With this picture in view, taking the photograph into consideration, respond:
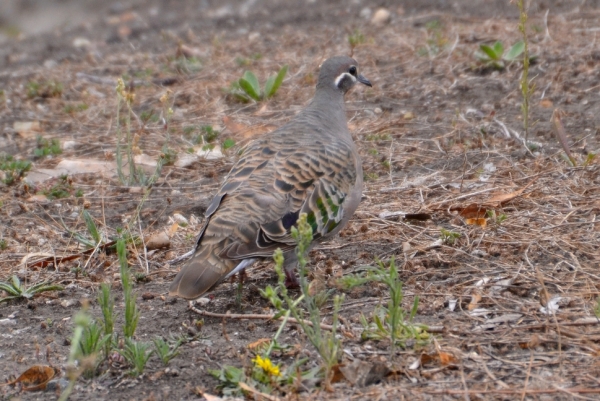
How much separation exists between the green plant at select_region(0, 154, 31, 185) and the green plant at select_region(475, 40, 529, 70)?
3.87 m

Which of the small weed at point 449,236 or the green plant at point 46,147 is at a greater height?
the green plant at point 46,147

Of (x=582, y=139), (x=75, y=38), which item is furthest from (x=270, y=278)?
(x=75, y=38)

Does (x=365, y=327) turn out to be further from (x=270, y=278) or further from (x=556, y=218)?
(x=556, y=218)

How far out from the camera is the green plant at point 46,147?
6889 mm

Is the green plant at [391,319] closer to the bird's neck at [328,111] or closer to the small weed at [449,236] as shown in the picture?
the small weed at [449,236]

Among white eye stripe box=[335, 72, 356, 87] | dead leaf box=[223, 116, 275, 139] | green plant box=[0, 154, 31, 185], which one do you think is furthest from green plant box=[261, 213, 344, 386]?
dead leaf box=[223, 116, 275, 139]

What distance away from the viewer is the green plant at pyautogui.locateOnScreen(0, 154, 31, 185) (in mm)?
6277

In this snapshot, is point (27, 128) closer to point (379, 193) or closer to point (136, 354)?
point (379, 193)

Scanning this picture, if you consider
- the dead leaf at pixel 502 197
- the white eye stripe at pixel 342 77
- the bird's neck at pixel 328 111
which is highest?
the white eye stripe at pixel 342 77

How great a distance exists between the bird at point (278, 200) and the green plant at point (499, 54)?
8.90 feet

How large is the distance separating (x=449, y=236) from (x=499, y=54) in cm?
330

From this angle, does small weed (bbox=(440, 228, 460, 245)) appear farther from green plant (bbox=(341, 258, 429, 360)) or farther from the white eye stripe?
the white eye stripe

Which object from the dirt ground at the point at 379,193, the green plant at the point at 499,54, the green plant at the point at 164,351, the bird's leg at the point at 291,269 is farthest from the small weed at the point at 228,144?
the green plant at the point at 164,351

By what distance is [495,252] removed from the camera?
15.3 feet
